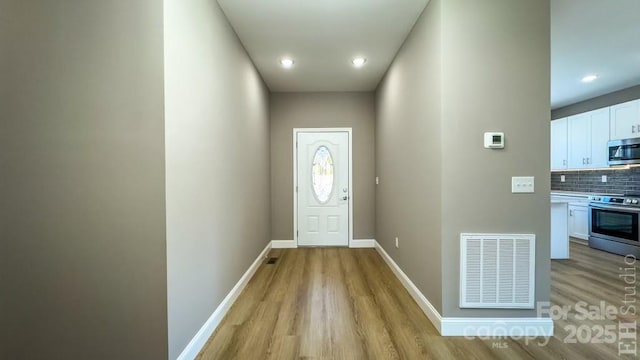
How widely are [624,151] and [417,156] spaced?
420 cm

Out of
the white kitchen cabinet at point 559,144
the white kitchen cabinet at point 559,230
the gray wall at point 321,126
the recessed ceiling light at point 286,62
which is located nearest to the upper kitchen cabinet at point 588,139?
the white kitchen cabinet at point 559,144

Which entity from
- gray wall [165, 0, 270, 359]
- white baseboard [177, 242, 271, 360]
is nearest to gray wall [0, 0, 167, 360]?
gray wall [165, 0, 270, 359]

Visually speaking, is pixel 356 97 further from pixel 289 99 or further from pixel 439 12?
pixel 439 12

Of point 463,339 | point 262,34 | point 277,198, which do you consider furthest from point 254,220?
point 463,339

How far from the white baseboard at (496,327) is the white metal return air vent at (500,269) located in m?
0.12

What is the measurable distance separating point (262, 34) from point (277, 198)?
2.69 metres

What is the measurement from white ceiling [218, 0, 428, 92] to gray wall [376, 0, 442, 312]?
0.21 m

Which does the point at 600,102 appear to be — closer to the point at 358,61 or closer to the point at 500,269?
the point at 358,61

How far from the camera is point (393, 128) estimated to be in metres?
3.44

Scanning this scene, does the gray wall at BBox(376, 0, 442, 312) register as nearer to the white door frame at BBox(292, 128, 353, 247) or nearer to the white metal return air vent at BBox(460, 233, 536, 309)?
the white metal return air vent at BBox(460, 233, 536, 309)

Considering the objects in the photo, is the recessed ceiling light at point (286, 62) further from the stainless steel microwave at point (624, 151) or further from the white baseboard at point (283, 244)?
the stainless steel microwave at point (624, 151)

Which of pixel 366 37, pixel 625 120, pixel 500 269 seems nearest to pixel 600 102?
pixel 625 120

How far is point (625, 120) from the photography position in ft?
13.9

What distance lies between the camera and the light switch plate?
206 cm
